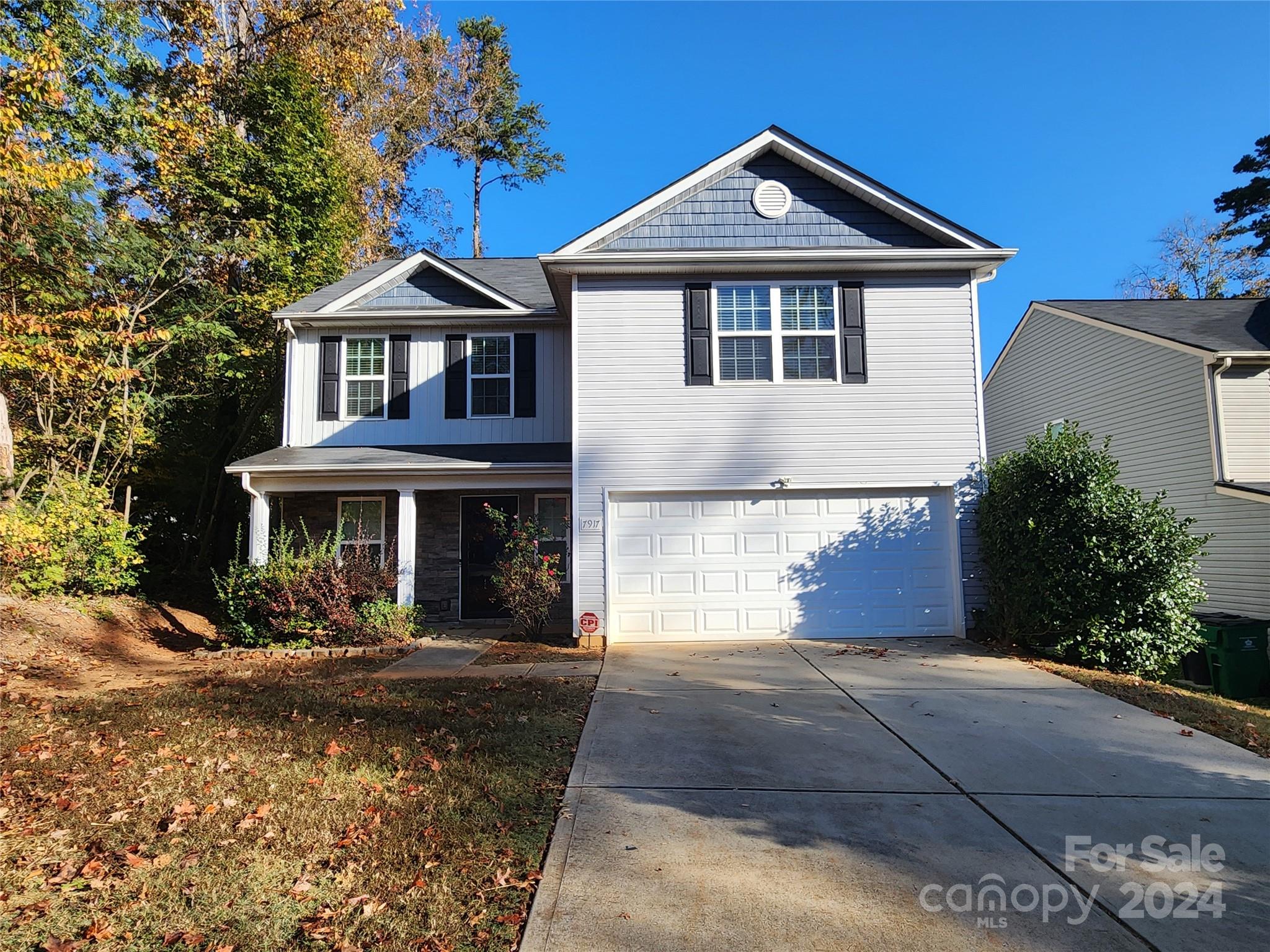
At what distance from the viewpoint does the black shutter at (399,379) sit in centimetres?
1213

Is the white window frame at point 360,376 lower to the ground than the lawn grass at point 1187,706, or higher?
higher

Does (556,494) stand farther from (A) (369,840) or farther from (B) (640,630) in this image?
(A) (369,840)

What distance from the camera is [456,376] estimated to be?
12.2 metres

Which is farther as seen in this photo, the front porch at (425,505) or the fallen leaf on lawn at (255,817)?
the front porch at (425,505)

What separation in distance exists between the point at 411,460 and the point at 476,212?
1994 centimetres

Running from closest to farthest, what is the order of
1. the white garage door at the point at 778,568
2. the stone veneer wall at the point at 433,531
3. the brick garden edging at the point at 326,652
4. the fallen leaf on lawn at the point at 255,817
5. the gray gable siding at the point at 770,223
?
1. the fallen leaf on lawn at the point at 255,817
2. the brick garden edging at the point at 326,652
3. the white garage door at the point at 778,568
4. the gray gable siding at the point at 770,223
5. the stone veneer wall at the point at 433,531

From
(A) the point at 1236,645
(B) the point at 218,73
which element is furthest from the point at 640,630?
(B) the point at 218,73

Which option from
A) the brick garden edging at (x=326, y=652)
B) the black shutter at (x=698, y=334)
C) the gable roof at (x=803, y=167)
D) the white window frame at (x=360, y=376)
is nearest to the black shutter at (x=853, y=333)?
the gable roof at (x=803, y=167)

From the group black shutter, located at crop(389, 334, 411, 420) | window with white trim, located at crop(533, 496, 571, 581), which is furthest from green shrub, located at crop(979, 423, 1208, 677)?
black shutter, located at crop(389, 334, 411, 420)

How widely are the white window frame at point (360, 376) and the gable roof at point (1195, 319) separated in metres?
14.0

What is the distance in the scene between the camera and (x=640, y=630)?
31.8 feet

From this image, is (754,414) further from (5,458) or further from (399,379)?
(5,458)

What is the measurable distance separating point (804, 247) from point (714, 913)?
900 cm

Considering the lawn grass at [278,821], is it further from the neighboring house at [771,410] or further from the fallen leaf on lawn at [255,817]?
the neighboring house at [771,410]
